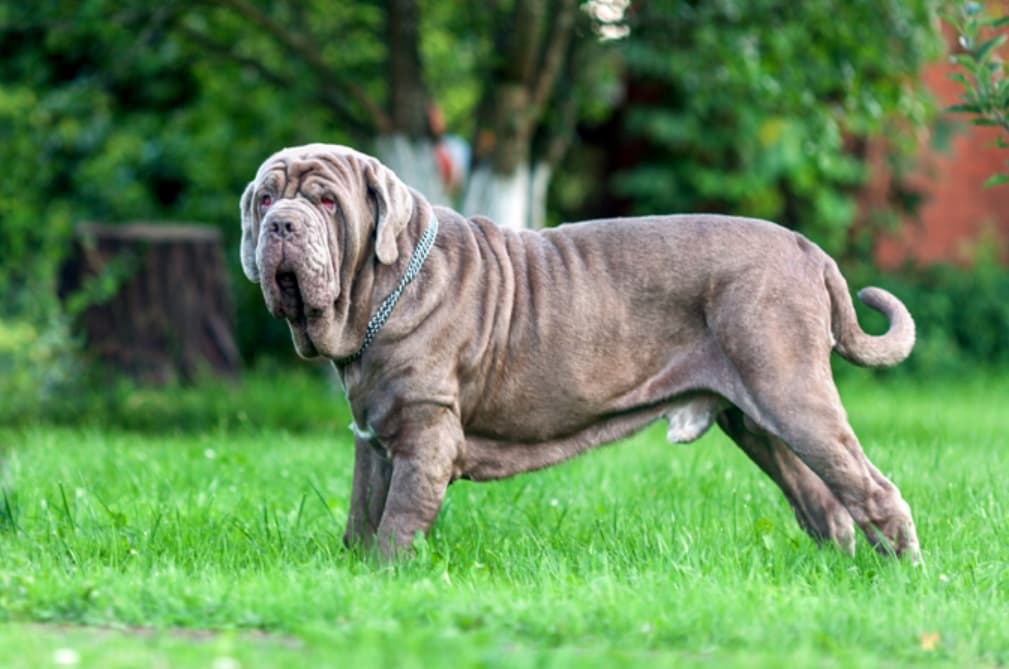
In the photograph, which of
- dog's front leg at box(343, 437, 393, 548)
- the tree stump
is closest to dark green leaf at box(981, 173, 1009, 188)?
dog's front leg at box(343, 437, 393, 548)

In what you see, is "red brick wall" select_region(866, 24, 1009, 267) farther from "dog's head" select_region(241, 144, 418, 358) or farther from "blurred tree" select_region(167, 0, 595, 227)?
"dog's head" select_region(241, 144, 418, 358)

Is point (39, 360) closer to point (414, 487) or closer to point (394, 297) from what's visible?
point (394, 297)

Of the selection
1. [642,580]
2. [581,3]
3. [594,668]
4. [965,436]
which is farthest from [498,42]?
[594,668]

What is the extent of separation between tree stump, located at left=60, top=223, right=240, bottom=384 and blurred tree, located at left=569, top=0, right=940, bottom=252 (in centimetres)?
421

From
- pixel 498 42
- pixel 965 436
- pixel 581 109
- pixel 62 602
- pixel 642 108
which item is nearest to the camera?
pixel 62 602

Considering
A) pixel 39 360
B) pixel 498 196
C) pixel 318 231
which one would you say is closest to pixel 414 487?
pixel 318 231

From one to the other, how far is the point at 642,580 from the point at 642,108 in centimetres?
1175

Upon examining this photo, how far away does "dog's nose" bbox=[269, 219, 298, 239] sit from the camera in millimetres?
4992

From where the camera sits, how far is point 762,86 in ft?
34.1

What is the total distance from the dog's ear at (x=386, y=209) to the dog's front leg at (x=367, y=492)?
30.8 inches

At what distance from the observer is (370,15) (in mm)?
13305

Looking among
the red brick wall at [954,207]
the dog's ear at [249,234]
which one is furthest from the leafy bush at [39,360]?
the red brick wall at [954,207]

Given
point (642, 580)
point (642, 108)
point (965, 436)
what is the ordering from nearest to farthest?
→ point (642, 580) → point (965, 436) → point (642, 108)

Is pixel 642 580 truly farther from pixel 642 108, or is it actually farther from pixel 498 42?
pixel 642 108
